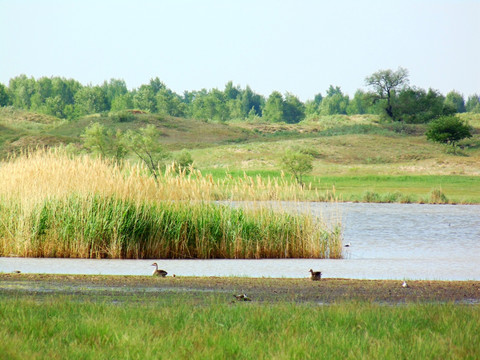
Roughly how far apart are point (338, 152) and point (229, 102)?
76.7m

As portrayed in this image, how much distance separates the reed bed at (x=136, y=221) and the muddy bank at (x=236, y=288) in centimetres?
256

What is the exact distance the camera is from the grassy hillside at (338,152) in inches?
1501

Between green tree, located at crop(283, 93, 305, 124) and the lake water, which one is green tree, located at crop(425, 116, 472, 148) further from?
green tree, located at crop(283, 93, 305, 124)

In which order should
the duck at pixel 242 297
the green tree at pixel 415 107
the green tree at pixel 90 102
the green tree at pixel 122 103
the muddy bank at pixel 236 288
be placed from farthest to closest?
the green tree at pixel 122 103 → the green tree at pixel 90 102 → the green tree at pixel 415 107 → the muddy bank at pixel 236 288 → the duck at pixel 242 297

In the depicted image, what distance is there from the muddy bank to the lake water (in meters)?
0.90

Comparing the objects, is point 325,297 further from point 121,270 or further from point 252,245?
point 252,245

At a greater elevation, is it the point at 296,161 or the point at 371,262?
the point at 296,161

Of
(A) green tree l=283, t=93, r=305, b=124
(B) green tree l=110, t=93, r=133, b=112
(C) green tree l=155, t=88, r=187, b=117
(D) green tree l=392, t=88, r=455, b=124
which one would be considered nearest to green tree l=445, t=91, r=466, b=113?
(A) green tree l=283, t=93, r=305, b=124

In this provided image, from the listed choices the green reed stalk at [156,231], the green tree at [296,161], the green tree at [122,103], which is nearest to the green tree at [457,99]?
the green tree at [122,103]

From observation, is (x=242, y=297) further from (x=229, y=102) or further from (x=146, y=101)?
(x=229, y=102)

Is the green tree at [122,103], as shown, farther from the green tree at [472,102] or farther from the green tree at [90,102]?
the green tree at [472,102]

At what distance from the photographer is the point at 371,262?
485 inches

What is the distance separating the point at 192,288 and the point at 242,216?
4.22 meters

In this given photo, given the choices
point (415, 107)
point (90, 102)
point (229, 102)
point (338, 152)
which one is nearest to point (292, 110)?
point (229, 102)
